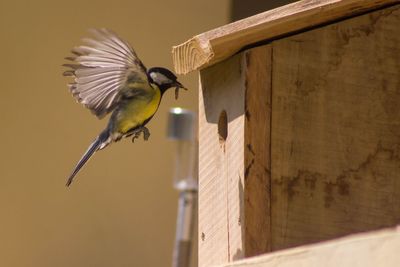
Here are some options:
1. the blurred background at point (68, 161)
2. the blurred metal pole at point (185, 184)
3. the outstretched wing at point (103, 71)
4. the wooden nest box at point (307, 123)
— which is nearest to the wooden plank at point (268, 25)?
the wooden nest box at point (307, 123)

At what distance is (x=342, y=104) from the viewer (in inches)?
101

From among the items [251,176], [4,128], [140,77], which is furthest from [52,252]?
[251,176]

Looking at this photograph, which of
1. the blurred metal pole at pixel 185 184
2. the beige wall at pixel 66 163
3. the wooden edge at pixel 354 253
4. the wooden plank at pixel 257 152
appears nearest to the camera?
the wooden edge at pixel 354 253

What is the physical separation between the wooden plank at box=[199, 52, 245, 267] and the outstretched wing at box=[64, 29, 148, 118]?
21cm

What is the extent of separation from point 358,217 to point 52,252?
2.54 metres

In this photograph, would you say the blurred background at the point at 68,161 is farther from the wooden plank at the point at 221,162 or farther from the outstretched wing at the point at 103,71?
the wooden plank at the point at 221,162

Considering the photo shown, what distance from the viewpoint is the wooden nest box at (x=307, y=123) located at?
2.48 metres

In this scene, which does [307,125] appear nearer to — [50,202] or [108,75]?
[108,75]

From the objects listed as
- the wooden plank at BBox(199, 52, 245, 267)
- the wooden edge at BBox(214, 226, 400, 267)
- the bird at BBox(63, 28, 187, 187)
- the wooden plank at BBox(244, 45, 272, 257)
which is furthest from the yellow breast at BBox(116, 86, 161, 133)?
the wooden edge at BBox(214, 226, 400, 267)

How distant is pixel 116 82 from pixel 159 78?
0.11 meters

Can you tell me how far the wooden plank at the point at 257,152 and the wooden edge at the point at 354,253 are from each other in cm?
63

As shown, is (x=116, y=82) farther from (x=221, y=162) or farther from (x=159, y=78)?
(x=221, y=162)

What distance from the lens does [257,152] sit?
2486 mm

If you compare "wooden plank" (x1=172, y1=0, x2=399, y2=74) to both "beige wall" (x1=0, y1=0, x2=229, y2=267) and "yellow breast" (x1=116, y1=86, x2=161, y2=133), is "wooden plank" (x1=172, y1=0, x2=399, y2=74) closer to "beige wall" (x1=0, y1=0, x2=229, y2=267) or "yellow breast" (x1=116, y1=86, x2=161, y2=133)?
"yellow breast" (x1=116, y1=86, x2=161, y2=133)
